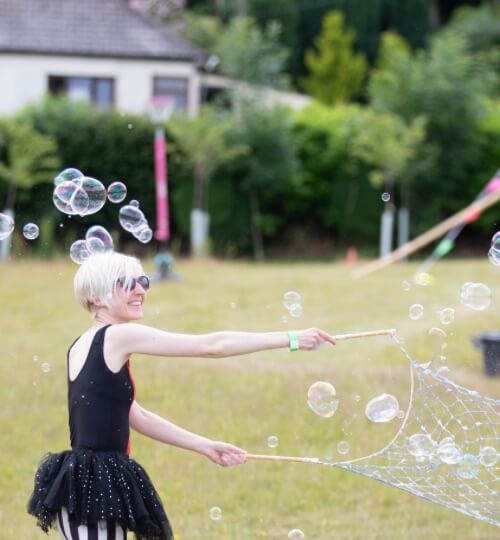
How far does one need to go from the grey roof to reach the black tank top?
23781mm

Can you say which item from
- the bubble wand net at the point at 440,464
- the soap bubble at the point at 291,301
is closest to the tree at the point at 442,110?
the bubble wand net at the point at 440,464

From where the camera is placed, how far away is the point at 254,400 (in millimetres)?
7551

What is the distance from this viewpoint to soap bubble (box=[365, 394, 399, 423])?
13.8 ft

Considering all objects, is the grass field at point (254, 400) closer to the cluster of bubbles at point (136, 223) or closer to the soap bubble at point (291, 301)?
the cluster of bubbles at point (136, 223)

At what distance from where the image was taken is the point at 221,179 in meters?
22.0

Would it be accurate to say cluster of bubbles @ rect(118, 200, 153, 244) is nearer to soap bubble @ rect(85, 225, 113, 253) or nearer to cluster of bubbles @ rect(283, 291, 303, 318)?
soap bubble @ rect(85, 225, 113, 253)

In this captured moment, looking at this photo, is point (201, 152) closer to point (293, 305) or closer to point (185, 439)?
point (293, 305)

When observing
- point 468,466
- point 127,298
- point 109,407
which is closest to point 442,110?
point 468,466

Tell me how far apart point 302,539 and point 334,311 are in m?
7.68

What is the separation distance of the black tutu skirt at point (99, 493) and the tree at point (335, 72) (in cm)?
3495

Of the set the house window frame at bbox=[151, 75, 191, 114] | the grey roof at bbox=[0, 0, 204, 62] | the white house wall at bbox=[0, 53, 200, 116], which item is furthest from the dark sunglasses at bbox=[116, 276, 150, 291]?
the house window frame at bbox=[151, 75, 191, 114]

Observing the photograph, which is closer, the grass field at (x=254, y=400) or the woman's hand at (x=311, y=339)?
the woman's hand at (x=311, y=339)

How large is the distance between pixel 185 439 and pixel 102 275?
0.64 meters

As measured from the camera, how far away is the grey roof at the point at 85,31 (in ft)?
86.7
